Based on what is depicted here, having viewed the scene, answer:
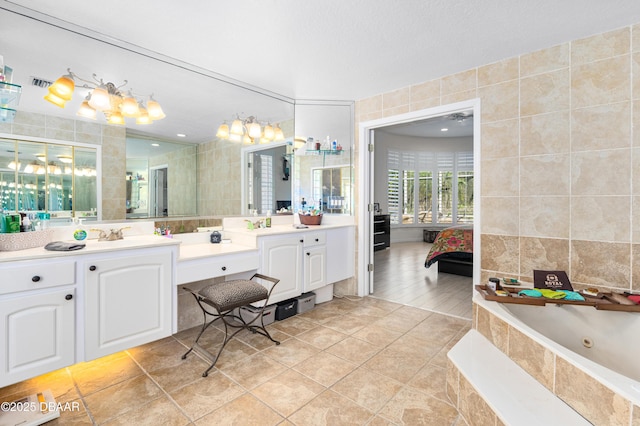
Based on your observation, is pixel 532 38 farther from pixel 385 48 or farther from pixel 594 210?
pixel 594 210

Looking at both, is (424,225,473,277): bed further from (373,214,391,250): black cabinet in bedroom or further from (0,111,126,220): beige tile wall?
(0,111,126,220): beige tile wall

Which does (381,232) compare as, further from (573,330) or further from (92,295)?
(92,295)

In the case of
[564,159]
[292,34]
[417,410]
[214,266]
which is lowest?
[417,410]

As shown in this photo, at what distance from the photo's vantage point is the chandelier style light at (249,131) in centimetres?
301

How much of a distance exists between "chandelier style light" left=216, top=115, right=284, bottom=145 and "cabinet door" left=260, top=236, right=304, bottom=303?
1129 mm

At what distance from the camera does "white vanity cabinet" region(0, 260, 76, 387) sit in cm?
152

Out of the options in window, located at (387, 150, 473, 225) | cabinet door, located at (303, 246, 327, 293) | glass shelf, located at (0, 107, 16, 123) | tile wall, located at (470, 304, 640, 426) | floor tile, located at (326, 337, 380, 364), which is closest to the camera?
tile wall, located at (470, 304, 640, 426)

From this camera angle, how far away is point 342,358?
7.32ft

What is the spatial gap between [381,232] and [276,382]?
5.28 metres

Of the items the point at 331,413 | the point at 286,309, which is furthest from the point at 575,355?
the point at 286,309

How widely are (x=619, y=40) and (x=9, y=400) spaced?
4.52 meters

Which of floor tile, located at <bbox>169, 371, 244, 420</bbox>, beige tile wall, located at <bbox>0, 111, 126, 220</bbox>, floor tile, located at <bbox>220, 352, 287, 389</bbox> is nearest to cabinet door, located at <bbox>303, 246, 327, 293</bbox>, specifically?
floor tile, located at <bbox>220, 352, 287, 389</bbox>

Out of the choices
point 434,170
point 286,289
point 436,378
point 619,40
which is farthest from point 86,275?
point 434,170

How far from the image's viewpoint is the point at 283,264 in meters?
2.87
